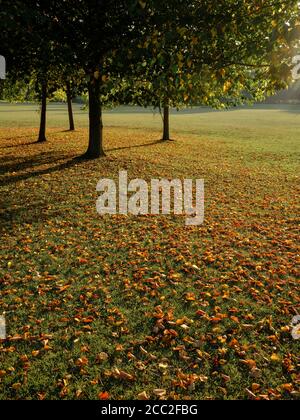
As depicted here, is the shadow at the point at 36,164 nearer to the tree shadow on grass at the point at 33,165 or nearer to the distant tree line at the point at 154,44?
the tree shadow on grass at the point at 33,165

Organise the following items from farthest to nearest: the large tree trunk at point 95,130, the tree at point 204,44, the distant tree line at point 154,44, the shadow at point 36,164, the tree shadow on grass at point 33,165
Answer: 1. the large tree trunk at point 95,130
2. the tree shadow on grass at point 33,165
3. the shadow at point 36,164
4. the distant tree line at point 154,44
5. the tree at point 204,44

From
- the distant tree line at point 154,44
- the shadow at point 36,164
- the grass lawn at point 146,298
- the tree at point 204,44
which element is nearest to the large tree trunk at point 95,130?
the distant tree line at point 154,44

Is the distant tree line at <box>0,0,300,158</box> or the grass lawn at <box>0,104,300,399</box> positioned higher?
the distant tree line at <box>0,0,300,158</box>

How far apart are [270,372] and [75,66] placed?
1362 cm

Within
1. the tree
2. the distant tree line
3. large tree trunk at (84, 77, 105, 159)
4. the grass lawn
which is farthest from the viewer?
large tree trunk at (84, 77, 105, 159)

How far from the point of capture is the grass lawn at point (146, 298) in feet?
15.4

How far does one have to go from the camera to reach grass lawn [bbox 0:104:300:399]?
4.71 metres

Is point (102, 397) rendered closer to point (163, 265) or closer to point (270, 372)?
point (270, 372)

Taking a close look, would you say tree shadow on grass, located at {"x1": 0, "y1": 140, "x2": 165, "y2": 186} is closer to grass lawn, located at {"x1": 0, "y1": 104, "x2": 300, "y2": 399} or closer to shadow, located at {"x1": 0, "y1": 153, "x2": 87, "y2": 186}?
shadow, located at {"x1": 0, "y1": 153, "x2": 87, "y2": 186}

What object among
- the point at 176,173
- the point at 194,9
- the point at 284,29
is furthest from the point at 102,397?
the point at 176,173

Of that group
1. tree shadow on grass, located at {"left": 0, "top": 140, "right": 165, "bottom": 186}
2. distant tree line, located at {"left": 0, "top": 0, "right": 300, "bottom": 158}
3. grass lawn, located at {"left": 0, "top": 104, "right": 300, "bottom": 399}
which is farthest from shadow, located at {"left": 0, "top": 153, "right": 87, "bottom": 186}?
distant tree line, located at {"left": 0, "top": 0, "right": 300, "bottom": 158}

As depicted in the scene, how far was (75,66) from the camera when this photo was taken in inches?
591

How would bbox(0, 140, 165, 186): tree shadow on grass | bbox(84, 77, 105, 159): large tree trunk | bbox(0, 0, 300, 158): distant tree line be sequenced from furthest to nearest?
bbox(84, 77, 105, 159): large tree trunk → bbox(0, 140, 165, 186): tree shadow on grass → bbox(0, 0, 300, 158): distant tree line

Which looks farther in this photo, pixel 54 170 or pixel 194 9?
pixel 54 170
